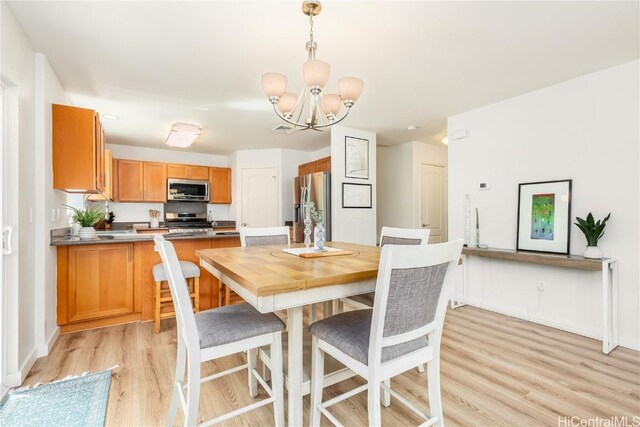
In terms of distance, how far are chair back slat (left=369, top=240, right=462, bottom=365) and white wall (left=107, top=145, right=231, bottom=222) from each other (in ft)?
16.8

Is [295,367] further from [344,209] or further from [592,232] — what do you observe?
[344,209]

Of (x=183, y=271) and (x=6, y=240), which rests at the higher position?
(x=6, y=240)

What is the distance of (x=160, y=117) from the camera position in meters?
3.78

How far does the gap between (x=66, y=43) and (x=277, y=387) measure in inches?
105

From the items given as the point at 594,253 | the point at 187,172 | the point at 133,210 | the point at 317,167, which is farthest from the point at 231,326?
the point at 133,210

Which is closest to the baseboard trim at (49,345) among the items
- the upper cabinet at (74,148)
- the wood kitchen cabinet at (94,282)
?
the wood kitchen cabinet at (94,282)

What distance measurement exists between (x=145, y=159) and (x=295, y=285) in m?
5.43

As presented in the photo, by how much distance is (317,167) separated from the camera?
4875mm

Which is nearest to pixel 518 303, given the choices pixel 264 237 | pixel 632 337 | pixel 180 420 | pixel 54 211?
pixel 632 337

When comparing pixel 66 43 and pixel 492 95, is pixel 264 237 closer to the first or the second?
pixel 66 43

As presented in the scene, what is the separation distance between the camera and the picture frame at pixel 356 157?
420 cm

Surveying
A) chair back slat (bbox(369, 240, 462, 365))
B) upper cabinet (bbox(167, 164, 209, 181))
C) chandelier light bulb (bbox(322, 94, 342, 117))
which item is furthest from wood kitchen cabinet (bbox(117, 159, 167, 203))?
chair back slat (bbox(369, 240, 462, 365))

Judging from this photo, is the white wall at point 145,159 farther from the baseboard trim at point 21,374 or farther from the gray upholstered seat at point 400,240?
the gray upholstered seat at point 400,240

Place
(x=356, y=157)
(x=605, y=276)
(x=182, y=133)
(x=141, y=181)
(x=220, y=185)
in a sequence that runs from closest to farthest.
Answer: (x=605, y=276) < (x=182, y=133) < (x=356, y=157) < (x=141, y=181) < (x=220, y=185)
